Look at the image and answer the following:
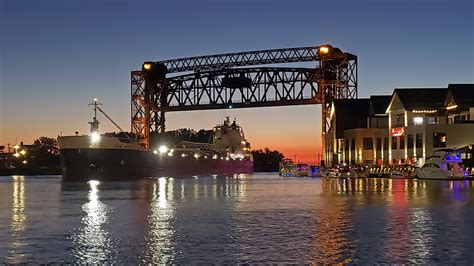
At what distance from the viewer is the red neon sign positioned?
88.5 metres

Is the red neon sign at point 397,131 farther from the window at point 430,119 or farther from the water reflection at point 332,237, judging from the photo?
→ the water reflection at point 332,237

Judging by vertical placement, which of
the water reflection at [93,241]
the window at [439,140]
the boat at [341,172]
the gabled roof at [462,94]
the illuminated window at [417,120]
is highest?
the gabled roof at [462,94]

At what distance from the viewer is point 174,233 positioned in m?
20.0

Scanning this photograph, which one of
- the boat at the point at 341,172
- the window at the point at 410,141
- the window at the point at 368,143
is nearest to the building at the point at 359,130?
the window at the point at 368,143

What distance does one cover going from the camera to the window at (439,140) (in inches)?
3155

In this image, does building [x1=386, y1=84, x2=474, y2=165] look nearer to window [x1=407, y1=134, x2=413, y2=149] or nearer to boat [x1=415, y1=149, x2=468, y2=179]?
window [x1=407, y1=134, x2=413, y2=149]

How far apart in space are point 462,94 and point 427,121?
6027 millimetres

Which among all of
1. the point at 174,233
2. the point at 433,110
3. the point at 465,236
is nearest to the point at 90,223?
the point at 174,233

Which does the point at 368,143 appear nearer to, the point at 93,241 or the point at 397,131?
the point at 397,131

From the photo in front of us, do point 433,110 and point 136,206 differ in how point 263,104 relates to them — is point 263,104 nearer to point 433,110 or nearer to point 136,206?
point 433,110

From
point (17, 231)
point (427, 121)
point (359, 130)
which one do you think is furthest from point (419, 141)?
point (17, 231)

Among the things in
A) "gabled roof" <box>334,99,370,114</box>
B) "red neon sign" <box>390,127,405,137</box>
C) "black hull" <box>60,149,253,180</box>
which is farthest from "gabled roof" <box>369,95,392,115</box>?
"black hull" <box>60,149,253,180</box>

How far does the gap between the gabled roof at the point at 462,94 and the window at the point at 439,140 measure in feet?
15.7

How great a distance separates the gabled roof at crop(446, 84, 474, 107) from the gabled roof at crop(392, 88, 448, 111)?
377 centimetres
